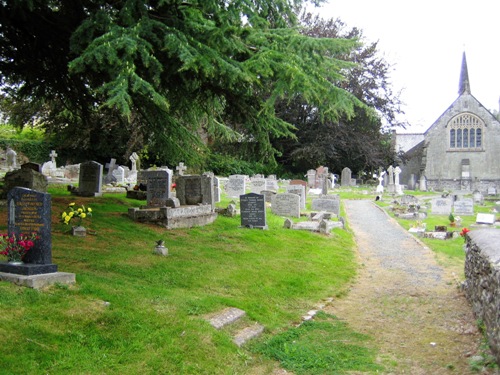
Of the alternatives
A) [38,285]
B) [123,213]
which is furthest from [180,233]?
[38,285]

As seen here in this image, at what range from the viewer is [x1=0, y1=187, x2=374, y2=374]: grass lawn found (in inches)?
186

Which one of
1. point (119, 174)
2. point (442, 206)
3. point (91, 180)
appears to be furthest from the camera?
point (119, 174)

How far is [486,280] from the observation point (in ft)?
20.8

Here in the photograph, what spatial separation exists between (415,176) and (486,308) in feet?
152

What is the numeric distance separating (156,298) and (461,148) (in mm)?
48143

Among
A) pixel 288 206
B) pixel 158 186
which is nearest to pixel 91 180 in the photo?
pixel 158 186

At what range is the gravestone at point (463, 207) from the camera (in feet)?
72.5

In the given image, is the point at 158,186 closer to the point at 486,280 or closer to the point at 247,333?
the point at 247,333

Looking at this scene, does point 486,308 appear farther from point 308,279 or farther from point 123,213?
point 123,213

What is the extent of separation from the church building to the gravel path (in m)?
37.1

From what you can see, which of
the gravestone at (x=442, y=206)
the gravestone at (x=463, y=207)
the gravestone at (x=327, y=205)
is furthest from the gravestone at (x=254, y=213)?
the gravestone at (x=463, y=207)

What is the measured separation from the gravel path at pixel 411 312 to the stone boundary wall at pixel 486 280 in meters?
0.30

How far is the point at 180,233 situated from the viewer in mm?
11922

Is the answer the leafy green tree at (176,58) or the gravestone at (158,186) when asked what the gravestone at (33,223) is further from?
the gravestone at (158,186)
